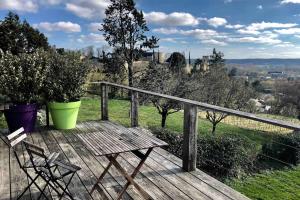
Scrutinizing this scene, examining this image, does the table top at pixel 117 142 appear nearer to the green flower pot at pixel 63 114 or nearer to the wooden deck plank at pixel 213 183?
the wooden deck plank at pixel 213 183

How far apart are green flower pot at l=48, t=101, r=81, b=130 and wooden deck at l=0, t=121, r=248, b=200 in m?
1.24

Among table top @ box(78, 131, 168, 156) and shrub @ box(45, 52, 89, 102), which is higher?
shrub @ box(45, 52, 89, 102)

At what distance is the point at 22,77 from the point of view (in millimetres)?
5754

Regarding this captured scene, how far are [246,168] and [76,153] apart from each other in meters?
5.78

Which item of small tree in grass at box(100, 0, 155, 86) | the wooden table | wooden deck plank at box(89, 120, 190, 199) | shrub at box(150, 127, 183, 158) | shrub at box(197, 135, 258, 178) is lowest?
shrub at box(197, 135, 258, 178)

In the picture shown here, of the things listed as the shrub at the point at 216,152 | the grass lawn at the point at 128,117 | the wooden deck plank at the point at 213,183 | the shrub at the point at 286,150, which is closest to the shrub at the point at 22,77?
the shrub at the point at 216,152

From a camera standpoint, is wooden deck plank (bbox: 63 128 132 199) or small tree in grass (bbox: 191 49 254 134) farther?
small tree in grass (bbox: 191 49 254 134)

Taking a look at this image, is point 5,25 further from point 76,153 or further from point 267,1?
point 267,1

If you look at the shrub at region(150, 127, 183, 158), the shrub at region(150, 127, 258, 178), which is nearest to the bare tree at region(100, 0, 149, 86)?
the shrub at region(150, 127, 258, 178)

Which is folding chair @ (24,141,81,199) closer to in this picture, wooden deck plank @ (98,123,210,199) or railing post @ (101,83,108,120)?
wooden deck plank @ (98,123,210,199)

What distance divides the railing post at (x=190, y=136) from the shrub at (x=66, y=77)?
124 inches

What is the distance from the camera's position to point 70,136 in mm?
6000

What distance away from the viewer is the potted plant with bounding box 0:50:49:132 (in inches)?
224

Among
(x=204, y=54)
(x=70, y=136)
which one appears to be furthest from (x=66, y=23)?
(x=70, y=136)
